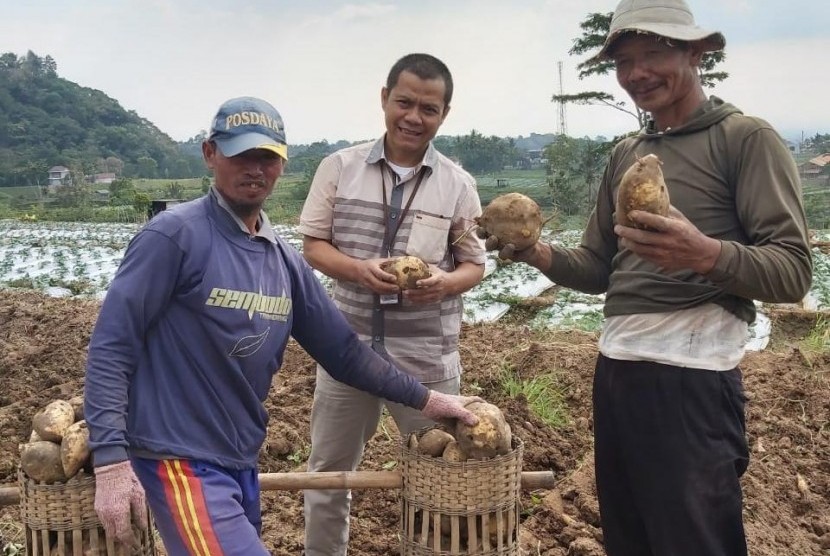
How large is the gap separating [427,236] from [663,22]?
3.32 feet

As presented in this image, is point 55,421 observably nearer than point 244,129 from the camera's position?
No

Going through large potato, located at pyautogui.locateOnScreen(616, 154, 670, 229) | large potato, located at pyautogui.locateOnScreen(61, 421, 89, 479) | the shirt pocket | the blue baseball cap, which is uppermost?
the blue baseball cap

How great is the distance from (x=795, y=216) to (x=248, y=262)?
1.29 m

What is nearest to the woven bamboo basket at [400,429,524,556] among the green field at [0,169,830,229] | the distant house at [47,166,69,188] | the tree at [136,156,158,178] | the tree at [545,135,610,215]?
the green field at [0,169,830,229]

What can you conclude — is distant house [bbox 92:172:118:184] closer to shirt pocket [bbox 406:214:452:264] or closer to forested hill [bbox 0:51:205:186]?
forested hill [bbox 0:51:205:186]

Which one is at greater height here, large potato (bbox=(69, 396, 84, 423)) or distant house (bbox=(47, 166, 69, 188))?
distant house (bbox=(47, 166, 69, 188))

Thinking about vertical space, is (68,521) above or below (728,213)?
below

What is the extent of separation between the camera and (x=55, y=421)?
2.00m

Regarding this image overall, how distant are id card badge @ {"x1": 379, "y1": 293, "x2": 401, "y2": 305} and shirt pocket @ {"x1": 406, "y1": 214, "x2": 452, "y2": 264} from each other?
156 mm

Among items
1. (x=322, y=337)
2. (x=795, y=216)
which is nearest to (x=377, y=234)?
(x=322, y=337)

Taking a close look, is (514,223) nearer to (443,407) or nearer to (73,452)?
(443,407)

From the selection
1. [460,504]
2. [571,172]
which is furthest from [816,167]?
[460,504]

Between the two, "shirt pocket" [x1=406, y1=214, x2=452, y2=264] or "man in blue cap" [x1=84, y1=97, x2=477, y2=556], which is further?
"shirt pocket" [x1=406, y1=214, x2=452, y2=264]

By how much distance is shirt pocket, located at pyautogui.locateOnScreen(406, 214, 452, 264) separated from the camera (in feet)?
7.82
